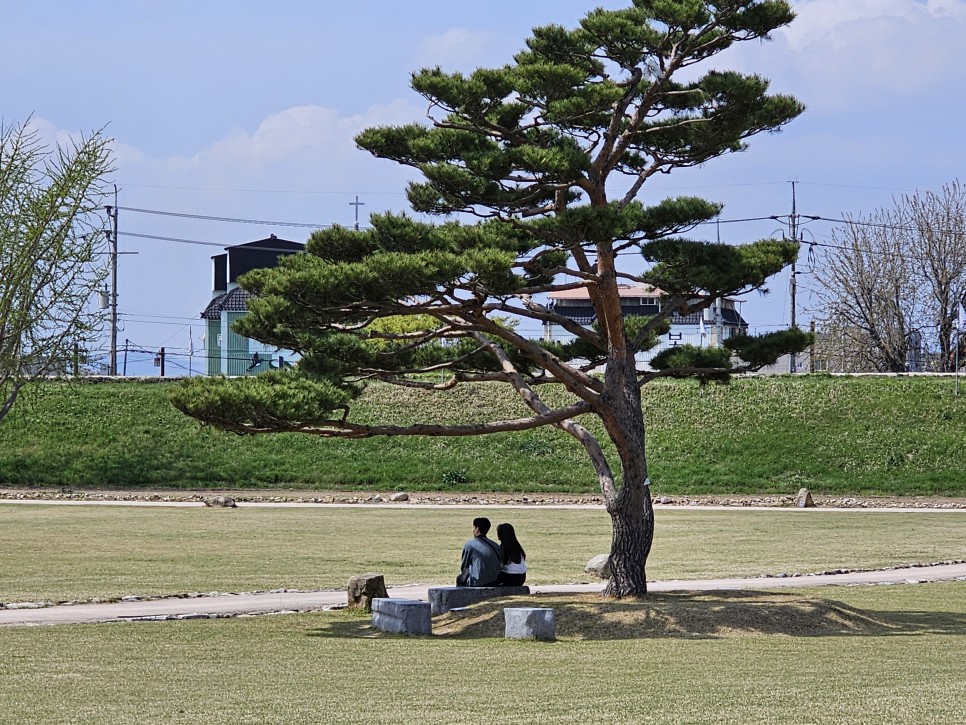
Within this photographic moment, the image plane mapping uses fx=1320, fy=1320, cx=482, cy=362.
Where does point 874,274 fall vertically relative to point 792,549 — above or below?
above

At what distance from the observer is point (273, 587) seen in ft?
61.3

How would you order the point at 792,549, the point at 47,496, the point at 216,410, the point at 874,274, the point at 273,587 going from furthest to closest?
the point at 874,274 → the point at 47,496 → the point at 792,549 → the point at 273,587 → the point at 216,410

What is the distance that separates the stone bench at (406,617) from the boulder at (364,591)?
1.92m

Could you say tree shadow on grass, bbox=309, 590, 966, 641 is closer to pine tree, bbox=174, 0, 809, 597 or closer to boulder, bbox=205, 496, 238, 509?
pine tree, bbox=174, 0, 809, 597

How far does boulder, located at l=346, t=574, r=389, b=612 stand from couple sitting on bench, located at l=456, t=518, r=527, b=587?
1.00 m

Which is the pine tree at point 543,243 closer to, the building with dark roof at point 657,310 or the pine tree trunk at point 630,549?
the pine tree trunk at point 630,549

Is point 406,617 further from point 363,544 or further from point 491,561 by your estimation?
point 363,544

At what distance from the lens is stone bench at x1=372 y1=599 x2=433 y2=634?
45.7ft

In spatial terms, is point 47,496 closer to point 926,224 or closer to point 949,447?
point 949,447

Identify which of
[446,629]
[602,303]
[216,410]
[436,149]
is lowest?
[446,629]

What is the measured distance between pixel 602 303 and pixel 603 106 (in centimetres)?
246

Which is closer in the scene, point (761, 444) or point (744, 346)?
point (744, 346)

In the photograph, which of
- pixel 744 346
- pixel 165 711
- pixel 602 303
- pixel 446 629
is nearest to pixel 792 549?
pixel 744 346

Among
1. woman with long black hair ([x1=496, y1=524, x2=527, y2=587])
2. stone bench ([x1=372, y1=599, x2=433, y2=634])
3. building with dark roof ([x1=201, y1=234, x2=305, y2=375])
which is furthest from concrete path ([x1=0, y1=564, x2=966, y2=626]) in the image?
building with dark roof ([x1=201, y1=234, x2=305, y2=375])
